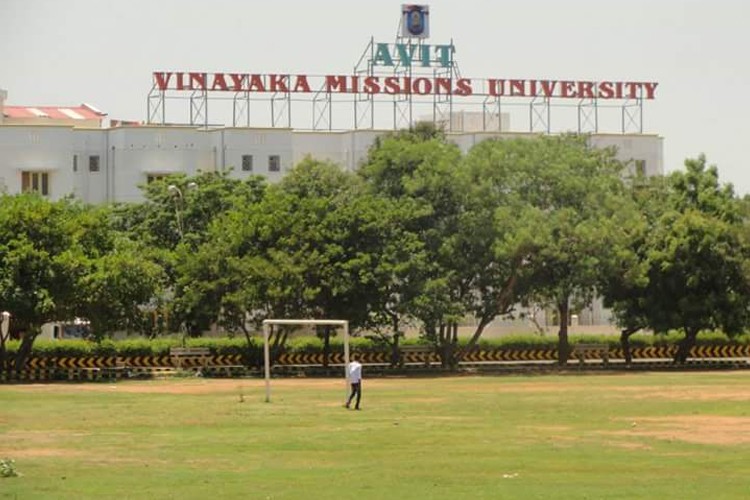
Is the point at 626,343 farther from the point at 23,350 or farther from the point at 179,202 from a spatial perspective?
the point at 23,350

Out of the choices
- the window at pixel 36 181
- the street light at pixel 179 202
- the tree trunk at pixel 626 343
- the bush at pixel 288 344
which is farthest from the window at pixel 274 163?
the tree trunk at pixel 626 343

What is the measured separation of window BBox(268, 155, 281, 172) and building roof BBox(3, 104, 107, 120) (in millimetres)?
15376

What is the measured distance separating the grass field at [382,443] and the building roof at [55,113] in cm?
5876

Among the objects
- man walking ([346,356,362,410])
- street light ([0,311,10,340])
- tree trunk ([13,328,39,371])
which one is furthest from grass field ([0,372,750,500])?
Result: tree trunk ([13,328,39,371])

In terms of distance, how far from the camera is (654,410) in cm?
4822

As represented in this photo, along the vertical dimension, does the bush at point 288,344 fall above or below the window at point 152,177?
below

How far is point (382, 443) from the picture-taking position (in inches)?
1437

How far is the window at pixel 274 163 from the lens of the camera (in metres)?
111

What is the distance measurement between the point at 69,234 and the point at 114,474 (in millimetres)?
44007

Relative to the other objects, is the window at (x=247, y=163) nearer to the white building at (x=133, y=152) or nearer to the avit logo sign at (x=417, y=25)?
the white building at (x=133, y=152)

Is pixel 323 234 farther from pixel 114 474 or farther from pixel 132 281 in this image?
pixel 114 474

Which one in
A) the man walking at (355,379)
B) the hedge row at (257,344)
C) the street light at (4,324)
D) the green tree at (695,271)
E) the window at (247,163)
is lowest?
the man walking at (355,379)

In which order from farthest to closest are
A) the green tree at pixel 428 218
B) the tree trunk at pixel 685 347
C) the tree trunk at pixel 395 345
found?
the tree trunk at pixel 685 347, the tree trunk at pixel 395 345, the green tree at pixel 428 218

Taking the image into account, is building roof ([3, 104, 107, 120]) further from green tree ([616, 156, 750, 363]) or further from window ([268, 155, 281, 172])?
green tree ([616, 156, 750, 363])
